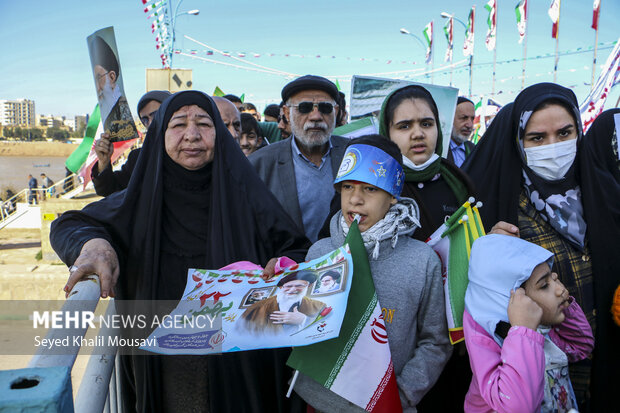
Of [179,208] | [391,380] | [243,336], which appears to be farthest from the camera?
[179,208]

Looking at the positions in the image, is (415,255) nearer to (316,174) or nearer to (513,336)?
(513,336)

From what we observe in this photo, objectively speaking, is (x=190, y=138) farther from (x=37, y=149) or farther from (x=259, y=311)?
(x=37, y=149)

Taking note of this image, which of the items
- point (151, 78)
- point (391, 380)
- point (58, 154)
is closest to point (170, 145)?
point (391, 380)

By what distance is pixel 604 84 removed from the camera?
634 centimetres

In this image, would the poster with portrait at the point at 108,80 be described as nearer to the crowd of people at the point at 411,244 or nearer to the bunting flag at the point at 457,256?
the crowd of people at the point at 411,244

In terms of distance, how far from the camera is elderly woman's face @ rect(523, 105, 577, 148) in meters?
2.11

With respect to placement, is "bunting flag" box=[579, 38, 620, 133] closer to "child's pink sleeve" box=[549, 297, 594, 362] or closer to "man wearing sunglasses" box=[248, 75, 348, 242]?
"man wearing sunglasses" box=[248, 75, 348, 242]

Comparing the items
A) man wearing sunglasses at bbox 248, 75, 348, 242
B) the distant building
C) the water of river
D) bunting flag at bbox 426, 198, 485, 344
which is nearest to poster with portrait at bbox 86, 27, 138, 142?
man wearing sunglasses at bbox 248, 75, 348, 242

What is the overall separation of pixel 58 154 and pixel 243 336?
90.9 m

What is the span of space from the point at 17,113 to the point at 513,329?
127 meters

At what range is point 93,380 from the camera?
1481mm

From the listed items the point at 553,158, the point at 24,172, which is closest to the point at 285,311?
the point at 553,158

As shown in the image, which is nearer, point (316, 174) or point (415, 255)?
point (415, 255)

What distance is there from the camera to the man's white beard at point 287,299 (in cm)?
145
